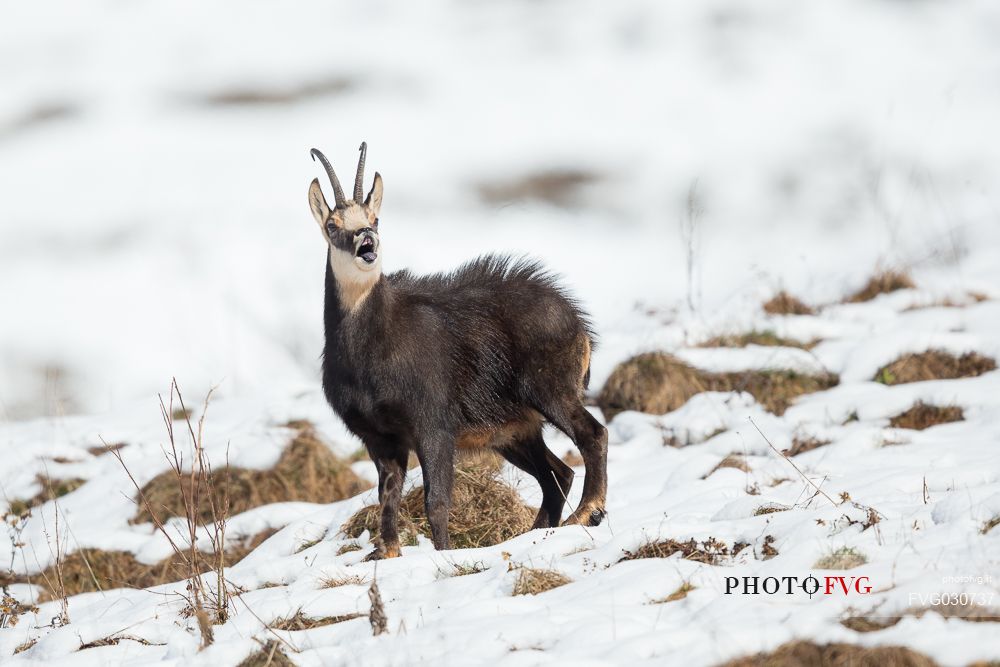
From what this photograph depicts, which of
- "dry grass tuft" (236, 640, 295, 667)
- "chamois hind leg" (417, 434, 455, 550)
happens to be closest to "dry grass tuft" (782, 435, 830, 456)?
"chamois hind leg" (417, 434, 455, 550)

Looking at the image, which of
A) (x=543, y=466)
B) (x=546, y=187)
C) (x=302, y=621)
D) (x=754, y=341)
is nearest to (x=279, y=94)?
(x=546, y=187)

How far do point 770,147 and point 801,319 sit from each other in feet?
85.5

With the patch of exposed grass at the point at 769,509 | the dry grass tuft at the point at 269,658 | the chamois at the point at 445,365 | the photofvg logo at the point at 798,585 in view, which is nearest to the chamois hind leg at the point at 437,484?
the chamois at the point at 445,365

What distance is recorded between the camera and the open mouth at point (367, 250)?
593cm

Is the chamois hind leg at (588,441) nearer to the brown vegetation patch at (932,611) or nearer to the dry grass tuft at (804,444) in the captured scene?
the dry grass tuft at (804,444)

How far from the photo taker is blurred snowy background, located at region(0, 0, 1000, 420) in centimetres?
1642

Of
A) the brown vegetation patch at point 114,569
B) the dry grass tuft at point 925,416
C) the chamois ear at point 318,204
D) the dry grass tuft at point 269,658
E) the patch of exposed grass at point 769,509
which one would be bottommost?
the brown vegetation patch at point 114,569

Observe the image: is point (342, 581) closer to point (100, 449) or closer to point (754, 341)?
point (100, 449)

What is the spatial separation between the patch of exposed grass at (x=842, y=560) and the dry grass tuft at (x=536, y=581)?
42.7 inches

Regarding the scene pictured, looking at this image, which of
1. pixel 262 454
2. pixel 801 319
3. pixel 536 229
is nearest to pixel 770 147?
pixel 536 229

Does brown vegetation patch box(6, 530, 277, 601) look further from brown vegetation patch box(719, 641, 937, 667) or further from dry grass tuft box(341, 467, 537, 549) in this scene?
brown vegetation patch box(719, 641, 937, 667)

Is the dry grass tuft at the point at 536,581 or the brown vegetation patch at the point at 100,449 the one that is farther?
the brown vegetation patch at the point at 100,449

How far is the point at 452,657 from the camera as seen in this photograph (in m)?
3.93

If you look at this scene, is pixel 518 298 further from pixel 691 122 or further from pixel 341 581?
pixel 691 122
